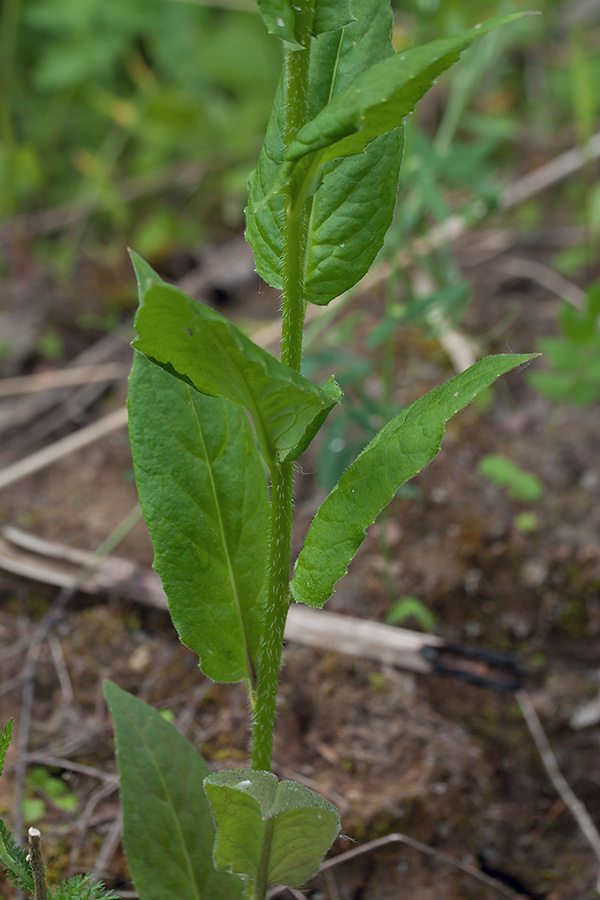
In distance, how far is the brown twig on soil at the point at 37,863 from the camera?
37.8 inches

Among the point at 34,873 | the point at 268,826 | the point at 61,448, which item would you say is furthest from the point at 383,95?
the point at 61,448

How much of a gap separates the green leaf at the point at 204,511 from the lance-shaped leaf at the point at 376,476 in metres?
0.19

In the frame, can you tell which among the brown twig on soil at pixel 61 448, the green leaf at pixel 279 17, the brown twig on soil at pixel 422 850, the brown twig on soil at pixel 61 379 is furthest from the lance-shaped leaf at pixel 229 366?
the brown twig on soil at pixel 61 379

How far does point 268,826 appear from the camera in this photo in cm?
104

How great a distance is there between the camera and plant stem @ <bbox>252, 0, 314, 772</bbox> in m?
0.92

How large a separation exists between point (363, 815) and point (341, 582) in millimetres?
664

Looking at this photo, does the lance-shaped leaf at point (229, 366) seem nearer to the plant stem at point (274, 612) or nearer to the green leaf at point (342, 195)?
the plant stem at point (274, 612)

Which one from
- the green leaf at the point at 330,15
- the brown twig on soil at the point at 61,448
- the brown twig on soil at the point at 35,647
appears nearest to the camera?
the green leaf at the point at 330,15

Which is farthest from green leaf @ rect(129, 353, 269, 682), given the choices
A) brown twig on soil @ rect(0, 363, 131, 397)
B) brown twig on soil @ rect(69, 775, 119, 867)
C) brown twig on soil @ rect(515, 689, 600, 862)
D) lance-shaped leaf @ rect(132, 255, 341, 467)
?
brown twig on soil @ rect(0, 363, 131, 397)

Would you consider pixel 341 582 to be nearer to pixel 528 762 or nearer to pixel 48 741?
pixel 528 762

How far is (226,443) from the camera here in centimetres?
119

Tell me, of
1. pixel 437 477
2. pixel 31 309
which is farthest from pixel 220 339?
pixel 31 309

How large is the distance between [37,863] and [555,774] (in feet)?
3.90

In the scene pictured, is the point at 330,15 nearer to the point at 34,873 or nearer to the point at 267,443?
the point at 267,443
